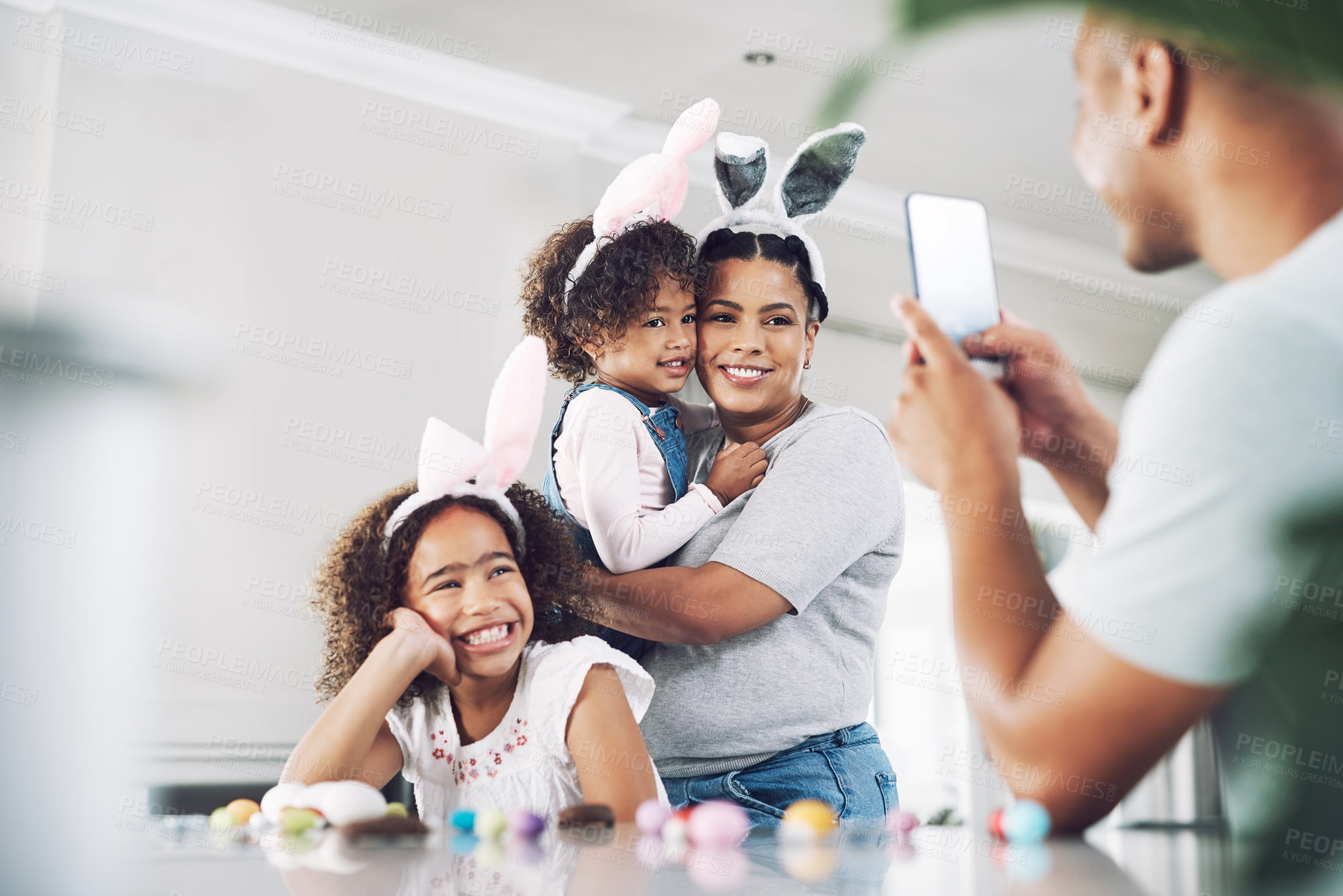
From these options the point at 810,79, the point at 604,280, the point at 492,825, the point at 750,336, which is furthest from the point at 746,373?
the point at 810,79

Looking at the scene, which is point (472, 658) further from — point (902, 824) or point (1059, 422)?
point (1059, 422)

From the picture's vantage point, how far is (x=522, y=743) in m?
0.96

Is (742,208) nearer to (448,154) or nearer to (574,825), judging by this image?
(574,825)

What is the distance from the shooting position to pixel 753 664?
98 centimetres

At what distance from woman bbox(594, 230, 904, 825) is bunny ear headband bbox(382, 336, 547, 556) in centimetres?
15

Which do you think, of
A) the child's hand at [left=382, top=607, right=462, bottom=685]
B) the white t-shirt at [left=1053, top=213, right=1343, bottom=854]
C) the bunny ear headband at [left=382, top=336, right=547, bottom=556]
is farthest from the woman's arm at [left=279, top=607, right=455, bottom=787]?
the white t-shirt at [left=1053, top=213, right=1343, bottom=854]

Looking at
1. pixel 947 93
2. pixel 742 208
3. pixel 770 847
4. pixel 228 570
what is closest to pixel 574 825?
pixel 770 847

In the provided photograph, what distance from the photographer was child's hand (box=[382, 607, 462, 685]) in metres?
0.92

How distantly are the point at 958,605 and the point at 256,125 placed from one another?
2.19 meters

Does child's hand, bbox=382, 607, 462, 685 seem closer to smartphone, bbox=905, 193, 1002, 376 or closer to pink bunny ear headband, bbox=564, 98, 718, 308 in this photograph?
pink bunny ear headband, bbox=564, 98, 718, 308

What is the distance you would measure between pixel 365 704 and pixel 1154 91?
725mm

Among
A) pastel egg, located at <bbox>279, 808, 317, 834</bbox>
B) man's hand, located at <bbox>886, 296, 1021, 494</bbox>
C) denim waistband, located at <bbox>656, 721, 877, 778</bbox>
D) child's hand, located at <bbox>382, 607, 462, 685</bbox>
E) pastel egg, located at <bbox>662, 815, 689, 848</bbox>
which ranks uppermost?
man's hand, located at <bbox>886, 296, 1021, 494</bbox>

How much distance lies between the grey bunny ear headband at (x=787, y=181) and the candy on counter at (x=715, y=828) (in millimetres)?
571

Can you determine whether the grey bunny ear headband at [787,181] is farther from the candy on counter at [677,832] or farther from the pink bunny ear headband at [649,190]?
the candy on counter at [677,832]
